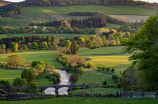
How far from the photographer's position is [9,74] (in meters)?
78.7

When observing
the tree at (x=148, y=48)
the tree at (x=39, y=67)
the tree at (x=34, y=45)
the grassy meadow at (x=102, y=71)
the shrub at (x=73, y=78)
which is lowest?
the tree at (x=34, y=45)

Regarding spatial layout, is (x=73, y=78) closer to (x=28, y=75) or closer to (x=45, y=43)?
(x=28, y=75)

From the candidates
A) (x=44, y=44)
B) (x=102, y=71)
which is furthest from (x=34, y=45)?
(x=102, y=71)

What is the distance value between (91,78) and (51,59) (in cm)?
4056

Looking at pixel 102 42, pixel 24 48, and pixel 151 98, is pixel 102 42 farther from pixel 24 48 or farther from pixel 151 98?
pixel 151 98

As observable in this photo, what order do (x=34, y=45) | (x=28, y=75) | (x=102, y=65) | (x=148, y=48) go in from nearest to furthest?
1. (x=148, y=48)
2. (x=28, y=75)
3. (x=102, y=65)
4. (x=34, y=45)

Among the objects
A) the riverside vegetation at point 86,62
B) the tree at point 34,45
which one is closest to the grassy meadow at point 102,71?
the riverside vegetation at point 86,62

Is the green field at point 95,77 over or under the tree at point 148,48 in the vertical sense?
under

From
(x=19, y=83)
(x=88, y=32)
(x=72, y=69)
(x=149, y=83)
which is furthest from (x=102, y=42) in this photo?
(x=149, y=83)

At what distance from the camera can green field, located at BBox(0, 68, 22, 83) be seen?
73075 mm

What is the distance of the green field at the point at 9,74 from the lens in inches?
2877

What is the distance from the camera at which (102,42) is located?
538 feet

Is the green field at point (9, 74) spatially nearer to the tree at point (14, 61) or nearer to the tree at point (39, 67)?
the tree at point (39, 67)

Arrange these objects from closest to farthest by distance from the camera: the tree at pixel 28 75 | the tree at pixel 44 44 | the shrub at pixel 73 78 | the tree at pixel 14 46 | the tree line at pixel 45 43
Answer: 1. the tree at pixel 28 75
2. the shrub at pixel 73 78
3. the tree at pixel 14 46
4. the tree line at pixel 45 43
5. the tree at pixel 44 44
